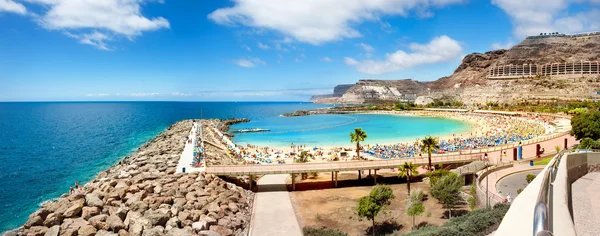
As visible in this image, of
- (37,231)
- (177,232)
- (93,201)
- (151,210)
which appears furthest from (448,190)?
(37,231)

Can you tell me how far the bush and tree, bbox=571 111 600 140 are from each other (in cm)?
2786

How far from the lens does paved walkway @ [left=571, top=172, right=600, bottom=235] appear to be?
912 cm

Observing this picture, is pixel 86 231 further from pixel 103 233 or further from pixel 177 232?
pixel 177 232

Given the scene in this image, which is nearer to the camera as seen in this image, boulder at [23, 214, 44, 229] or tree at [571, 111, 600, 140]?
boulder at [23, 214, 44, 229]

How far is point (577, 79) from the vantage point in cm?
10950

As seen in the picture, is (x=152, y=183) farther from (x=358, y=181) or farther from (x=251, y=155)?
(x=251, y=155)

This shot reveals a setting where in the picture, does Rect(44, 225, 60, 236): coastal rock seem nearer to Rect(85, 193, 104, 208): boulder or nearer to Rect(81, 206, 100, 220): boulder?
Rect(81, 206, 100, 220): boulder

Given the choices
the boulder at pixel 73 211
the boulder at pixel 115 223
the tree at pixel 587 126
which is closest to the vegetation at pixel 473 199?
the tree at pixel 587 126

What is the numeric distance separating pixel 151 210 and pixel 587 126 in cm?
3750

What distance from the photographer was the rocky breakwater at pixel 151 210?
1596cm

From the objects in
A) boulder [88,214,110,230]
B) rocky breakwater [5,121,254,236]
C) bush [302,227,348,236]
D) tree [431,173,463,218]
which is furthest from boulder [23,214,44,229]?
tree [431,173,463,218]

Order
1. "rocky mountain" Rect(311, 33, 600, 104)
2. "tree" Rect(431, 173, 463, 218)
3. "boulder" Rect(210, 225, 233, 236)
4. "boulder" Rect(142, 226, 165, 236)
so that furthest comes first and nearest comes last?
"rocky mountain" Rect(311, 33, 600, 104) < "tree" Rect(431, 173, 463, 218) < "boulder" Rect(210, 225, 233, 236) < "boulder" Rect(142, 226, 165, 236)

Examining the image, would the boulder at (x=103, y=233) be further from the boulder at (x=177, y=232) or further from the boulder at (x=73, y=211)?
the boulder at (x=73, y=211)

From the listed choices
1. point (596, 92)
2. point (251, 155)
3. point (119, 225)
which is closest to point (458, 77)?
point (596, 92)
